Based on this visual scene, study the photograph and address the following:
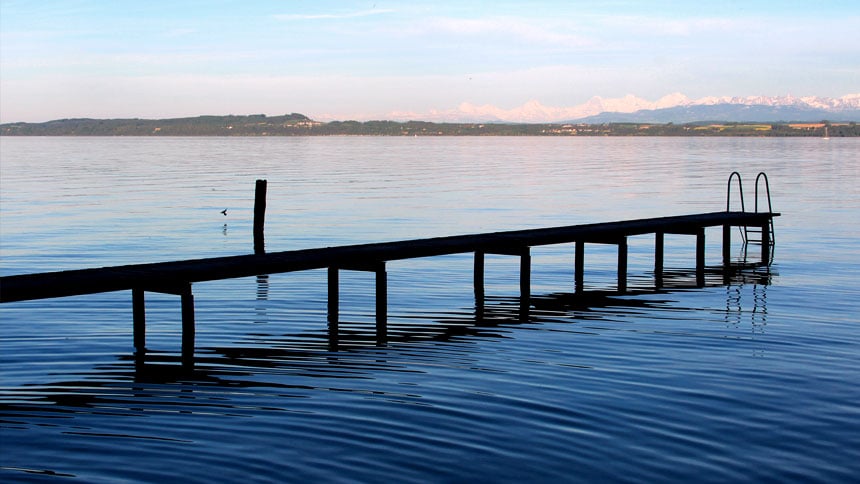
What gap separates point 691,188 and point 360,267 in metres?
47.7

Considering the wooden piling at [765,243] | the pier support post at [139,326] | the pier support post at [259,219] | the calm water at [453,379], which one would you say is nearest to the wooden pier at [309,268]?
the pier support post at [139,326]

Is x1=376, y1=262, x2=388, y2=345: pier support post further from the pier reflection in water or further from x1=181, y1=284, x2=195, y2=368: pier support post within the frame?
x1=181, y1=284, x2=195, y2=368: pier support post

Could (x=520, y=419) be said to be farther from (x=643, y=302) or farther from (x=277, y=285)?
(x=277, y=285)

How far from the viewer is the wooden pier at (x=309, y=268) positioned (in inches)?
511

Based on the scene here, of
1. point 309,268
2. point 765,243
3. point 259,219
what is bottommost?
point 765,243

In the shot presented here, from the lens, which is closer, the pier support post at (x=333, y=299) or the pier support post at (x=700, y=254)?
the pier support post at (x=333, y=299)

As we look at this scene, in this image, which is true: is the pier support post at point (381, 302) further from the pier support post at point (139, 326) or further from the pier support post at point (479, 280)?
the pier support post at point (139, 326)

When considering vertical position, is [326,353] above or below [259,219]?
below

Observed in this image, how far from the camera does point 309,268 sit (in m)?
15.6

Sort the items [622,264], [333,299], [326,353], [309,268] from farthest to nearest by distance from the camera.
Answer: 1. [622,264]
2. [333,299]
3. [309,268]
4. [326,353]

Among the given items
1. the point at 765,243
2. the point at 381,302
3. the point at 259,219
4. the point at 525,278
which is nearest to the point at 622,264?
the point at 525,278

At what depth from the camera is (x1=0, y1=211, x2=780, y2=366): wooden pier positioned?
1298 centimetres

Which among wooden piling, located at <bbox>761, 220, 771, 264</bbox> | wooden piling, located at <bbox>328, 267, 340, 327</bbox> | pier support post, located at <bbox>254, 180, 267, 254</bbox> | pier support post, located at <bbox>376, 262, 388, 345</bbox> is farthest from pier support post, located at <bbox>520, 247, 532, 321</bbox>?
pier support post, located at <bbox>254, 180, 267, 254</bbox>

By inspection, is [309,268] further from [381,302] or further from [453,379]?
[453,379]
